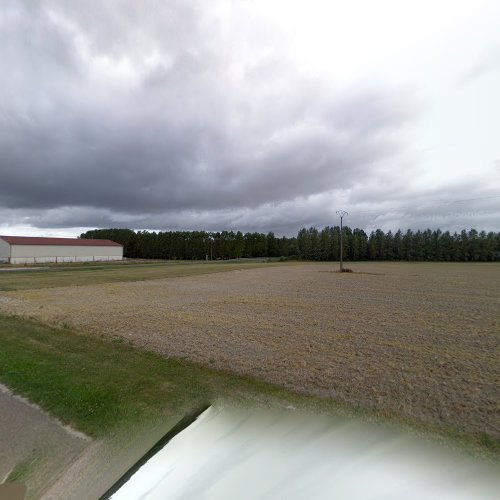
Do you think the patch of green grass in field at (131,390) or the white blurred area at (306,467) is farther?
the patch of green grass in field at (131,390)

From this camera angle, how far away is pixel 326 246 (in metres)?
109

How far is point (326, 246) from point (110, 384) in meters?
108

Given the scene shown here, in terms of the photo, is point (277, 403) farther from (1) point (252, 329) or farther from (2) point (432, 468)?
(1) point (252, 329)

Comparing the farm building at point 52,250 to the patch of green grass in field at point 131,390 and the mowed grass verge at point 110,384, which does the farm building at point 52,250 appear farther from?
the patch of green grass in field at point 131,390

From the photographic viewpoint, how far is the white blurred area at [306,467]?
2629mm

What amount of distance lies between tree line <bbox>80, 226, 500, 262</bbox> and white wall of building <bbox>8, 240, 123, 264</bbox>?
116 feet

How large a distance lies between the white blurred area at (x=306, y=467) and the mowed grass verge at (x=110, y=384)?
2.84ft

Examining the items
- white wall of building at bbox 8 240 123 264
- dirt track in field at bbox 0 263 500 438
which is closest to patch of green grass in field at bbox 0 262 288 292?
dirt track in field at bbox 0 263 500 438

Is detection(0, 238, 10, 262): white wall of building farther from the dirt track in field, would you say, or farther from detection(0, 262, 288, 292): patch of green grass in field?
the dirt track in field

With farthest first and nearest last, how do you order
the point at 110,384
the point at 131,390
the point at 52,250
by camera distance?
the point at 52,250
the point at 110,384
the point at 131,390

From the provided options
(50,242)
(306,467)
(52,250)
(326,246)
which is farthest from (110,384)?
(326,246)

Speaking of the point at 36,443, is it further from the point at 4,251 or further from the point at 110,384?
the point at 4,251

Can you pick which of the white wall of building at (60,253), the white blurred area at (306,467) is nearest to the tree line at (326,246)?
the white wall of building at (60,253)

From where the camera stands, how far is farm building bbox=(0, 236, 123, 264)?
61537mm
